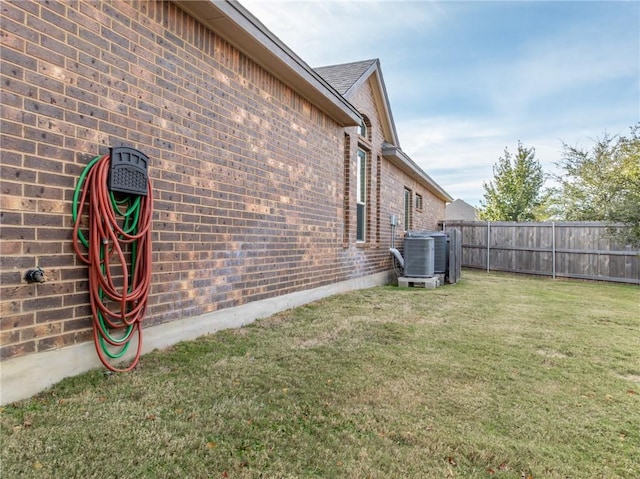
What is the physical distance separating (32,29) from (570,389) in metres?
4.53

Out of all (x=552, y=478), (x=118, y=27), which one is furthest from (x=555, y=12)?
(x=552, y=478)

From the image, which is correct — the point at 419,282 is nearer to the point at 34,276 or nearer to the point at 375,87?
the point at 375,87

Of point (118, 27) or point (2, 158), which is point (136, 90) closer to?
point (118, 27)

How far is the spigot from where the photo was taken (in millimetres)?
2328

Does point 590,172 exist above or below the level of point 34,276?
above

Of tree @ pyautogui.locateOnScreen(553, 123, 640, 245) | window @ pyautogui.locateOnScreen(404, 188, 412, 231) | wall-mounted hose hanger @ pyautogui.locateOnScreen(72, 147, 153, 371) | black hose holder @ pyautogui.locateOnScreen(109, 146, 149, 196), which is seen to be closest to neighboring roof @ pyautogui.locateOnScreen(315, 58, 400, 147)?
window @ pyautogui.locateOnScreen(404, 188, 412, 231)

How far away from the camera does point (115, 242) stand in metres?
2.71

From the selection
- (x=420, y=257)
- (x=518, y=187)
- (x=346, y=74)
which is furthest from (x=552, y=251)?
(x=518, y=187)

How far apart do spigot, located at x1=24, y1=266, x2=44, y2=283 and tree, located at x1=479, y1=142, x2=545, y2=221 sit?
2537cm

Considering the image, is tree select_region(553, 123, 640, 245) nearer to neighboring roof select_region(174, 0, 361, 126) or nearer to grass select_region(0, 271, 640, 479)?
neighboring roof select_region(174, 0, 361, 126)

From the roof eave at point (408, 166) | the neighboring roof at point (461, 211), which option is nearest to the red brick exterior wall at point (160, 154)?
the roof eave at point (408, 166)

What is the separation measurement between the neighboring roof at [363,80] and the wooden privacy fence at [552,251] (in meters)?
6.23

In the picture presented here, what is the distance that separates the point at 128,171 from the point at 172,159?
0.62 m

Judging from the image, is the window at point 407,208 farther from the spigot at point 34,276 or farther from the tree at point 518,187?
the tree at point 518,187
